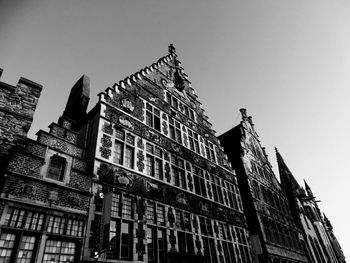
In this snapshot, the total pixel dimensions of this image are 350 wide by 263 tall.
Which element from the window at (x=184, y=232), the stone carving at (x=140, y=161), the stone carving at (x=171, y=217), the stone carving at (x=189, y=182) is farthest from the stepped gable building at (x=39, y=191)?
the stone carving at (x=189, y=182)

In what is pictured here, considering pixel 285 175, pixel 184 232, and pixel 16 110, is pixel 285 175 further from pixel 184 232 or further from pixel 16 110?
pixel 16 110

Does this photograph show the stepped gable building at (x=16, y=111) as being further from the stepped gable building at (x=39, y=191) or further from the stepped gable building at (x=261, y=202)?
the stepped gable building at (x=261, y=202)

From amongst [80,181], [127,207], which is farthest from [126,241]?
[80,181]

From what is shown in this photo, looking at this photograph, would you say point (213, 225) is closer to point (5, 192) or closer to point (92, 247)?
point (92, 247)

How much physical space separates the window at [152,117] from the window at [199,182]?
3.61 metres

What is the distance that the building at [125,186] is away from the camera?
6957mm

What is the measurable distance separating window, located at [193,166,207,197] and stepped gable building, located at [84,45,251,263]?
0.05 m

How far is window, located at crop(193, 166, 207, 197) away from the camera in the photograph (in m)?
14.0

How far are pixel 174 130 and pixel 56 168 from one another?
8.17m

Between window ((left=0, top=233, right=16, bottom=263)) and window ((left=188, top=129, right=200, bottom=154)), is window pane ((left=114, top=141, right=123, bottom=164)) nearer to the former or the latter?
window ((left=0, top=233, right=16, bottom=263))

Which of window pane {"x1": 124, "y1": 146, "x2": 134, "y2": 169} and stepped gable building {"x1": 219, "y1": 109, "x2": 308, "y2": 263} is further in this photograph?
stepped gable building {"x1": 219, "y1": 109, "x2": 308, "y2": 263}

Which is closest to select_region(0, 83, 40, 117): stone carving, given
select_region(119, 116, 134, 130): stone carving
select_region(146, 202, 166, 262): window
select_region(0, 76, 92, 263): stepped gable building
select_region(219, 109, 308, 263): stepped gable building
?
select_region(0, 76, 92, 263): stepped gable building

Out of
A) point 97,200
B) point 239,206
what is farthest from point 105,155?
point 239,206

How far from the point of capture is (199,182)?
567 inches
